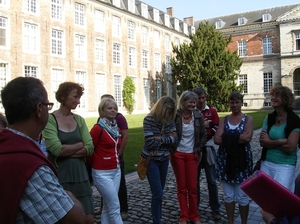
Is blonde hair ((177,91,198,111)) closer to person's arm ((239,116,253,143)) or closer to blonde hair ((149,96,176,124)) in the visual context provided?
blonde hair ((149,96,176,124))

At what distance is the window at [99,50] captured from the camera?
100 ft

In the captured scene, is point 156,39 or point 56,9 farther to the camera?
point 156,39

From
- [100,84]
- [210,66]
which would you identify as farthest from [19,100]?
[210,66]

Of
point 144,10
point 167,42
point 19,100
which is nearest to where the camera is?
point 19,100

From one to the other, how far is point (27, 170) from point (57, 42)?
2706cm

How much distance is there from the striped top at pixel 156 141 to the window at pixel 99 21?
2805 cm

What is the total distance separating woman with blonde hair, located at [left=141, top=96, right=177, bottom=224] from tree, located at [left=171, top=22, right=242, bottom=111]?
2914 centimetres

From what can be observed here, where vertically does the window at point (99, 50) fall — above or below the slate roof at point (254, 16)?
below

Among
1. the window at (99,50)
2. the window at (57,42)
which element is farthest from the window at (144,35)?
the window at (57,42)

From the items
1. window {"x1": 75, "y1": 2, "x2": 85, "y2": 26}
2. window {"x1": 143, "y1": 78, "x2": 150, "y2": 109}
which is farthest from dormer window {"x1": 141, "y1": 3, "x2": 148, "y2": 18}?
window {"x1": 75, "y1": 2, "x2": 85, "y2": 26}

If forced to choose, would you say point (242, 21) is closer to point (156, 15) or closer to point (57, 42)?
point (156, 15)

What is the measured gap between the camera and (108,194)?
3742 mm

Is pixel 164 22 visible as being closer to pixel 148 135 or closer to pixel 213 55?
pixel 213 55

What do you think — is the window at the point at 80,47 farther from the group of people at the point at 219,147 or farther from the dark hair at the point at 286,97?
the dark hair at the point at 286,97
